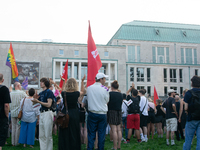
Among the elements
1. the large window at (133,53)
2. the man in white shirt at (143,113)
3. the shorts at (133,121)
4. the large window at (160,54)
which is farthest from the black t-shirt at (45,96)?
the large window at (160,54)

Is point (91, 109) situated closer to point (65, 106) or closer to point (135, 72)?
point (65, 106)

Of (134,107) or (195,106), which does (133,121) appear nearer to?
(134,107)

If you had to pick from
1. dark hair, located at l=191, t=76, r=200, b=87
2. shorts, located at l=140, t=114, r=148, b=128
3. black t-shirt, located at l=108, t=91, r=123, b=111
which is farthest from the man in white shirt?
dark hair, located at l=191, t=76, r=200, b=87

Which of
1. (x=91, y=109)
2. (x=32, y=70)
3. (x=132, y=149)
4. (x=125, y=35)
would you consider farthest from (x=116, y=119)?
(x=125, y=35)

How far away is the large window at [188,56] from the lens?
54.9m

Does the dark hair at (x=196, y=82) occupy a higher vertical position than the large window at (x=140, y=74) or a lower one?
lower

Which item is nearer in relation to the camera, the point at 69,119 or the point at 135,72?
the point at 69,119

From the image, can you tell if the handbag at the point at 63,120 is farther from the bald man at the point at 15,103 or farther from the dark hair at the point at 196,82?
the bald man at the point at 15,103

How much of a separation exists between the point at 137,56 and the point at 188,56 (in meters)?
13.1

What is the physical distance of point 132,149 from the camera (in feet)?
26.0

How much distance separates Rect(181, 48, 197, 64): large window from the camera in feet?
180

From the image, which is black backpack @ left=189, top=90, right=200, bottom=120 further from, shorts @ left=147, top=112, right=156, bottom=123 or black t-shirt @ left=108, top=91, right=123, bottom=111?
shorts @ left=147, top=112, right=156, bottom=123

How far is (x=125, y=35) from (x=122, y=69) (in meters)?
9.10

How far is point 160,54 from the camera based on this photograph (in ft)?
178
